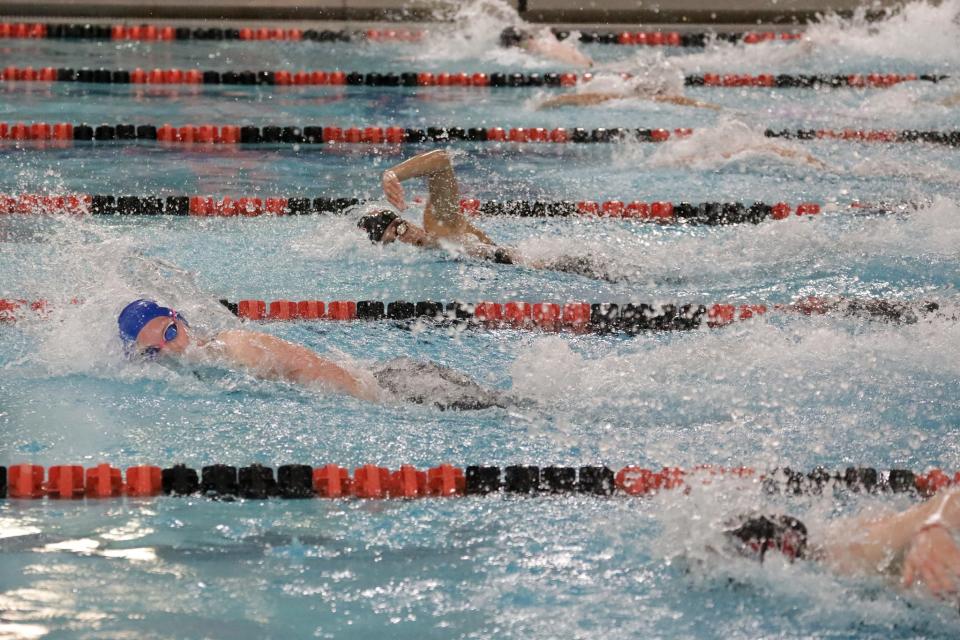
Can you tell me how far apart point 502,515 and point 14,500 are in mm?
1232

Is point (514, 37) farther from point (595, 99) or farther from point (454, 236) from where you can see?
point (454, 236)

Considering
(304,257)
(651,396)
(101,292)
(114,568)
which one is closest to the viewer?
(114,568)

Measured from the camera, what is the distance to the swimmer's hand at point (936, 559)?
2469 mm

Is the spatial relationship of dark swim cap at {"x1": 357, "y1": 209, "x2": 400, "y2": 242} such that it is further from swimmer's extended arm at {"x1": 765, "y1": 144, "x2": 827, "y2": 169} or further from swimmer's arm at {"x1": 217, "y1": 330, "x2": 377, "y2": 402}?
swimmer's extended arm at {"x1": 765, "y1": 144, "x2": 827, "y2": 169}

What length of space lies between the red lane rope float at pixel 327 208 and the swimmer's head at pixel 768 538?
300 cm

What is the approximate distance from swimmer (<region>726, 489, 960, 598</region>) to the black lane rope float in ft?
14.8

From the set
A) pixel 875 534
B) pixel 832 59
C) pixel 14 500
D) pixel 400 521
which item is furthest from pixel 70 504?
pixel 832 59

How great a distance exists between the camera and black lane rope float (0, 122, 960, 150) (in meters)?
7.05

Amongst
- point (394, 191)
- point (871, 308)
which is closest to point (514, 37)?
point (871, 308)

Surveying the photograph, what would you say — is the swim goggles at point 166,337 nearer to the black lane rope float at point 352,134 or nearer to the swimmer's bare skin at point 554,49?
the black lane rope float at point 352,134

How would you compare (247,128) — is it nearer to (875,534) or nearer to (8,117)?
(8,117)

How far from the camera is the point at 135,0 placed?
10.3m

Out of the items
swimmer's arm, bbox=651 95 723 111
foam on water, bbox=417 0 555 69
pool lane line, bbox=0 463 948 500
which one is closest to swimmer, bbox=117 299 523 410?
pool lane line, bbox=0 463 948 500

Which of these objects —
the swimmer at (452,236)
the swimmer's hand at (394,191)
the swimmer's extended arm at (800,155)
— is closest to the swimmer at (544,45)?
the swimmer's extended arm at (800,155)
